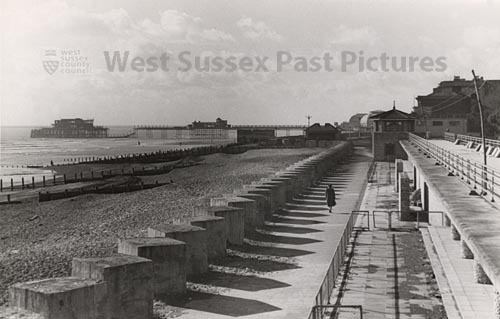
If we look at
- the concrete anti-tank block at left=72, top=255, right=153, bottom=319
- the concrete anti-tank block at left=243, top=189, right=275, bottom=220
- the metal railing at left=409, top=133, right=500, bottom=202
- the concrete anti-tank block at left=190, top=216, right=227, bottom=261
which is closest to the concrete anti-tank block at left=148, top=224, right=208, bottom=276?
the concrete anti-tank block at left=190, top=216, right=227, bottom=261

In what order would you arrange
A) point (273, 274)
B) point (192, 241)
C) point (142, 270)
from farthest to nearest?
point (192, 241) < point (273, 274) < point (142, 270)

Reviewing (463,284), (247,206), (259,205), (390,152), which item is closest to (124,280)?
(463,284)

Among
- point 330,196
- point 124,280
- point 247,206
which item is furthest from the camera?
point 330,196

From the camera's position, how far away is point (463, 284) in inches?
586

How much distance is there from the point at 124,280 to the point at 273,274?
5434 millimetres

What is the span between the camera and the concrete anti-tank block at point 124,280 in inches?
507

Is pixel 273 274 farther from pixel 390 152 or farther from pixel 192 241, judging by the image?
pixel 390 152

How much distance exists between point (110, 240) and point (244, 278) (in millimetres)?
9168

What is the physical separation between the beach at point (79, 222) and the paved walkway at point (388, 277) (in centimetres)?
795

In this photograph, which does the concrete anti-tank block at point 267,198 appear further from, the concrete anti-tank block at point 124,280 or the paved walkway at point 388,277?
the concrete anti-tank block at point 124,280

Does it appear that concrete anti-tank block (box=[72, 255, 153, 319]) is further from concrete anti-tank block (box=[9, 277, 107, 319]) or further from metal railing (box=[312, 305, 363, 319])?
metal railing (box=[312, 305, 363, 319])

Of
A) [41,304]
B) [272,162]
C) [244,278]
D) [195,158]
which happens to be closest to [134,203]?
[244,278]

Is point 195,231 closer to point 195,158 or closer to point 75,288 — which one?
point 75,288

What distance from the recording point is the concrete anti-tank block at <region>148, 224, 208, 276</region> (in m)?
17.2
